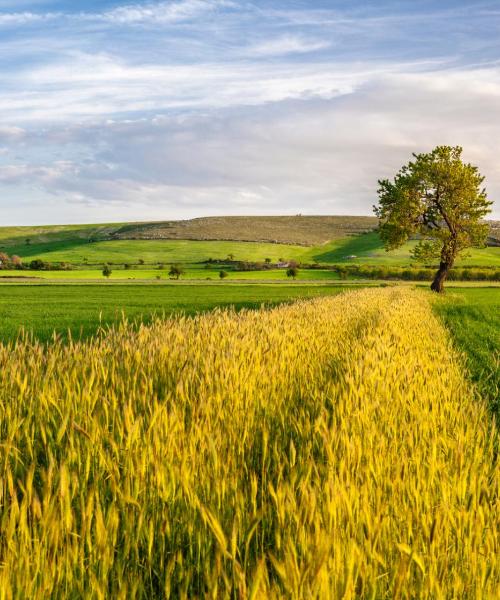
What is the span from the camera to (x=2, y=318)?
25.4 m

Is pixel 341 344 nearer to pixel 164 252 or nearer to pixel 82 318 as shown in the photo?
pixel 82 318

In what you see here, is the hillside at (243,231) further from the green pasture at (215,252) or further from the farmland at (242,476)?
the farmland at (242,476)

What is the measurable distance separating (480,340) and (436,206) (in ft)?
102

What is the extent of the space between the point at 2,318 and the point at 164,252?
360ft

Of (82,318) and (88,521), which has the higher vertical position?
(88,521)

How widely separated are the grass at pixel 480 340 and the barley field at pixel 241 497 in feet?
8.94

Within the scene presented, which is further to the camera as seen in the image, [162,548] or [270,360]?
[270,360]

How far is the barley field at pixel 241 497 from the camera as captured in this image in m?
2.23

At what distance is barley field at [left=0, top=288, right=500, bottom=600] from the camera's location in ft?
7.30

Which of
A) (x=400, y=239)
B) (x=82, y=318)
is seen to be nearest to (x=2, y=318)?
(x=82, y=318)

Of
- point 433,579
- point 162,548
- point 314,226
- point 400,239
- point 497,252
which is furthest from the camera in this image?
point 314,226

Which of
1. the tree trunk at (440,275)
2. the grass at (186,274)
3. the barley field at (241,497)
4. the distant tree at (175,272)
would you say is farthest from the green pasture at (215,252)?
the barley field at (241,497)

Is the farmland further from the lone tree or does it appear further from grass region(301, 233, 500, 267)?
grass region(301, 233, 500, 267)

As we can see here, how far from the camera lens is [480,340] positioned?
16859mm
